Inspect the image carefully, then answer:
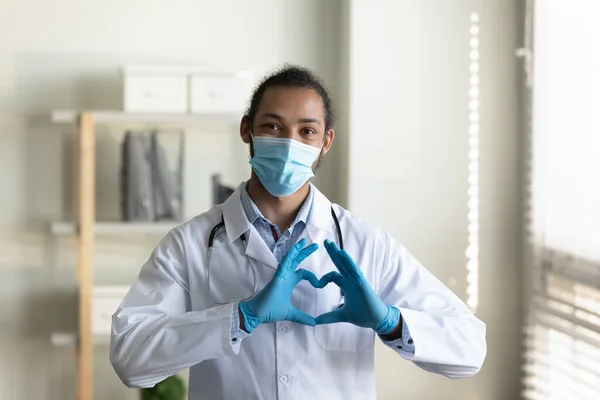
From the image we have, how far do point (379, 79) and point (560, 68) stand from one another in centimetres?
66

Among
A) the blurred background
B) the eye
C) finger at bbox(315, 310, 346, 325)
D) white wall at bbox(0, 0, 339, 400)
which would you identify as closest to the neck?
the eye

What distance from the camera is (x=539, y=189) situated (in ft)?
8.73

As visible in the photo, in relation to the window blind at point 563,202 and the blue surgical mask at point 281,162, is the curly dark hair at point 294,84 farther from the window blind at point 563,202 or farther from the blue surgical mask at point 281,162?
the window blind at point 563,202

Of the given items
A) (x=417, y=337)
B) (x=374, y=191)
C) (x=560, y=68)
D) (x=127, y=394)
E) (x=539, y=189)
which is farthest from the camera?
(x=127, y=394)

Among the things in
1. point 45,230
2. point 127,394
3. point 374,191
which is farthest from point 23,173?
point 374,191

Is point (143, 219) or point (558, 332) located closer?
point (558, 332)


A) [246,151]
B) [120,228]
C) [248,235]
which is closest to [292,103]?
[248,235]

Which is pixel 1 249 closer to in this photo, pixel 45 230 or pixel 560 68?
pixel 45 230

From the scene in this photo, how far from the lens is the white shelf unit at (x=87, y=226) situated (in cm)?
277

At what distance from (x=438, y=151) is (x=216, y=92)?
2.75 ft

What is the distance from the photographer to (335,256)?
4.48 feet

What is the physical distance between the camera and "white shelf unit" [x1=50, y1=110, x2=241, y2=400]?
9.08ft

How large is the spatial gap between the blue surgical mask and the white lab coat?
0.24 feet

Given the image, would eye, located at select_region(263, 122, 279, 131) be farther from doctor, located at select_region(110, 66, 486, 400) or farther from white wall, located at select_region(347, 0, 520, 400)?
white wall, located at select_region(347, 0, 520, 400)
